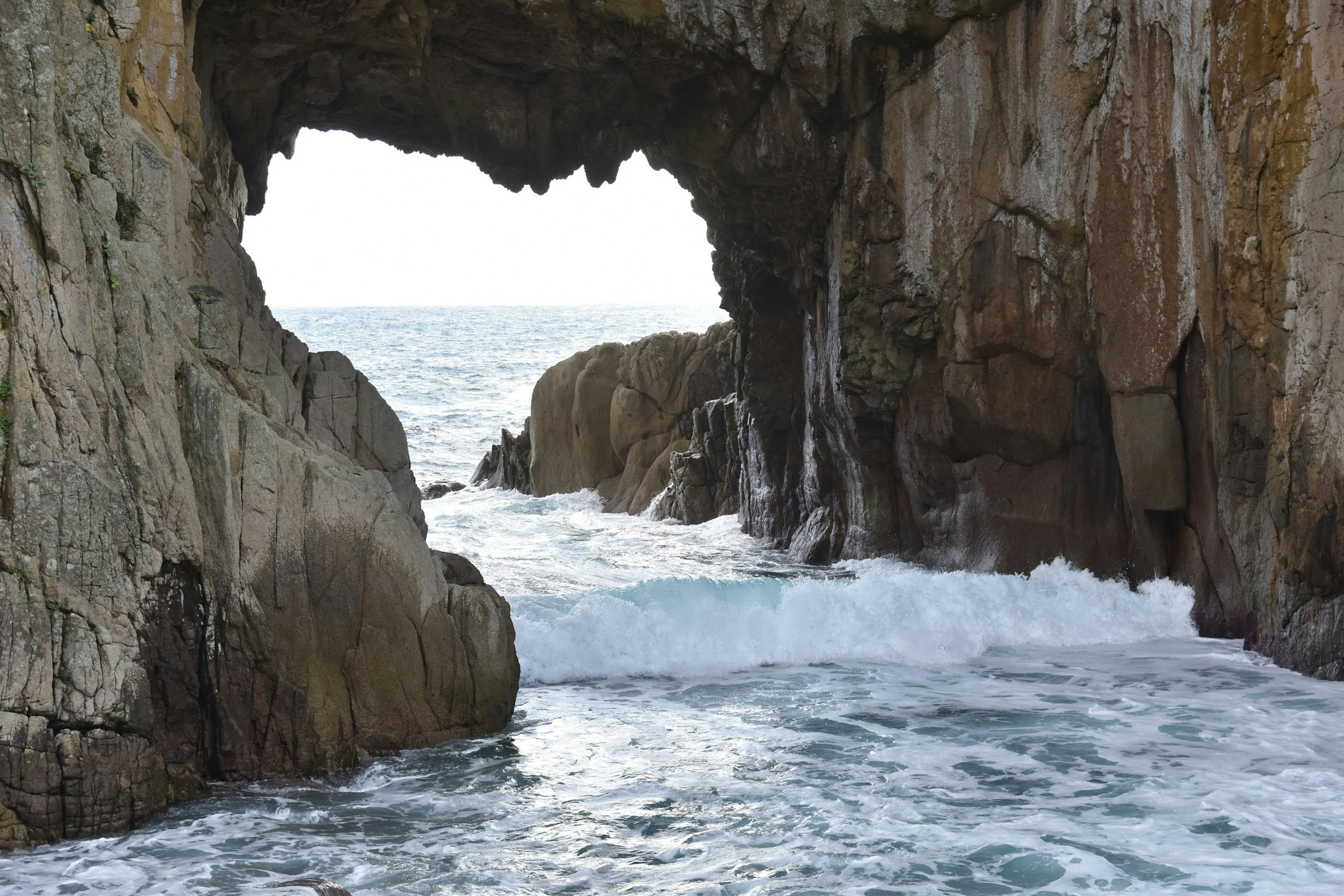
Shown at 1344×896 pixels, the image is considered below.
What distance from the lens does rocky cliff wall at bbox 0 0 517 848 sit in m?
6.50

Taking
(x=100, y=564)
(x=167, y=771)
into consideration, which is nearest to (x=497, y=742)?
(x=167, y=771)

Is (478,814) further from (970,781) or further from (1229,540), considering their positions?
(1229,540)

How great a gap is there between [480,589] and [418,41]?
691cm

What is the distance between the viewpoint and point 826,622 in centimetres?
1203

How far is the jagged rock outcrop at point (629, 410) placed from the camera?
2661 centimetres

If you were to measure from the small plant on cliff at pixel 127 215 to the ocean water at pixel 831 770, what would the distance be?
383cm

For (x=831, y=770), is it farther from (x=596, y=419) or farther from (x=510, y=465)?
(x=510, y=465)

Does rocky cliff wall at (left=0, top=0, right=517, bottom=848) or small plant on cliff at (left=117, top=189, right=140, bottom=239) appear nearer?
rocky cliff wall at (left=0, top=0, right=517, bottom=848)

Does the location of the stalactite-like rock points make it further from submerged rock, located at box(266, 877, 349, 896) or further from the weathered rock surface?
the weathered rock surface

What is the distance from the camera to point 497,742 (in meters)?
8.55

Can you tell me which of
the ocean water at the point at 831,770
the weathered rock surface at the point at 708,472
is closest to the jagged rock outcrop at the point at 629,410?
the weathered rock surface at the point at 708,472

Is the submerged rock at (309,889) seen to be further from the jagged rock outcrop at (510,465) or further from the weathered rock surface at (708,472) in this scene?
the jagged rock outcrop at (510,465)

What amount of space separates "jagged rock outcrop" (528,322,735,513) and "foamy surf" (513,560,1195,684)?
42.0 feet

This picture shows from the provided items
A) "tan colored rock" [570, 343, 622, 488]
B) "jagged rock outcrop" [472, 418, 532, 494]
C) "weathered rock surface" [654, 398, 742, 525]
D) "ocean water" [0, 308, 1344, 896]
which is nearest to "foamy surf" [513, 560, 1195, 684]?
"ocean water" [0, 308, 1344, 896]
